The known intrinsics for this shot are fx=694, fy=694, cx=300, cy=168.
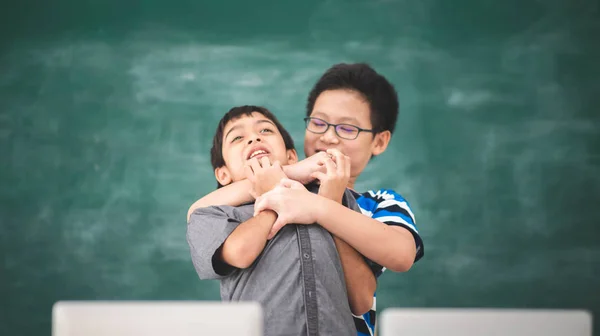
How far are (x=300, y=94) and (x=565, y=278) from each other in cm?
141

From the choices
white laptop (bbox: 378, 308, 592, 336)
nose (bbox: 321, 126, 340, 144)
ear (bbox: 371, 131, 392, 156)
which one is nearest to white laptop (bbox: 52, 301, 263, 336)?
white laptop (bbox: 378, 308, 592, 336)

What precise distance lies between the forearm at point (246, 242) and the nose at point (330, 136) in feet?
1.86

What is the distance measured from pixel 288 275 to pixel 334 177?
12.7 inches

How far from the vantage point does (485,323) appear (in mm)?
1052

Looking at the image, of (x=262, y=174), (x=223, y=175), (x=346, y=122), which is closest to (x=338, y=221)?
(x=262, y=174)

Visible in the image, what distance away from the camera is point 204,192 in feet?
10.0

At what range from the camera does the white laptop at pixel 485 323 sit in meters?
1.05

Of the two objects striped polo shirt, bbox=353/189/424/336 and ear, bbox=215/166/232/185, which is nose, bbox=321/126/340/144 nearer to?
striped polo shirt, bbox=353/189/424/336

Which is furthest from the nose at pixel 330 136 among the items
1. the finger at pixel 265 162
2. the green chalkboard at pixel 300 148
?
the green chalkboard at pixel 300 148

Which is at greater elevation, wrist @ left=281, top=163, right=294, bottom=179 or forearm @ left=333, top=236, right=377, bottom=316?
wrist @ left=281, top=163, right=294, bottom=179

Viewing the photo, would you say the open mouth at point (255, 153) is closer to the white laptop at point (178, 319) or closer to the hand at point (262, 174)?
the hand at point (262, 174)

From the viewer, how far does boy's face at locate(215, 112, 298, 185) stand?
2037mm

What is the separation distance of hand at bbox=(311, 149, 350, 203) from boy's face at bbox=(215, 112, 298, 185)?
0.52 ft

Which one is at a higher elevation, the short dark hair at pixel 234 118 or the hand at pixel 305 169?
the short dark hair at pixel 234 118
